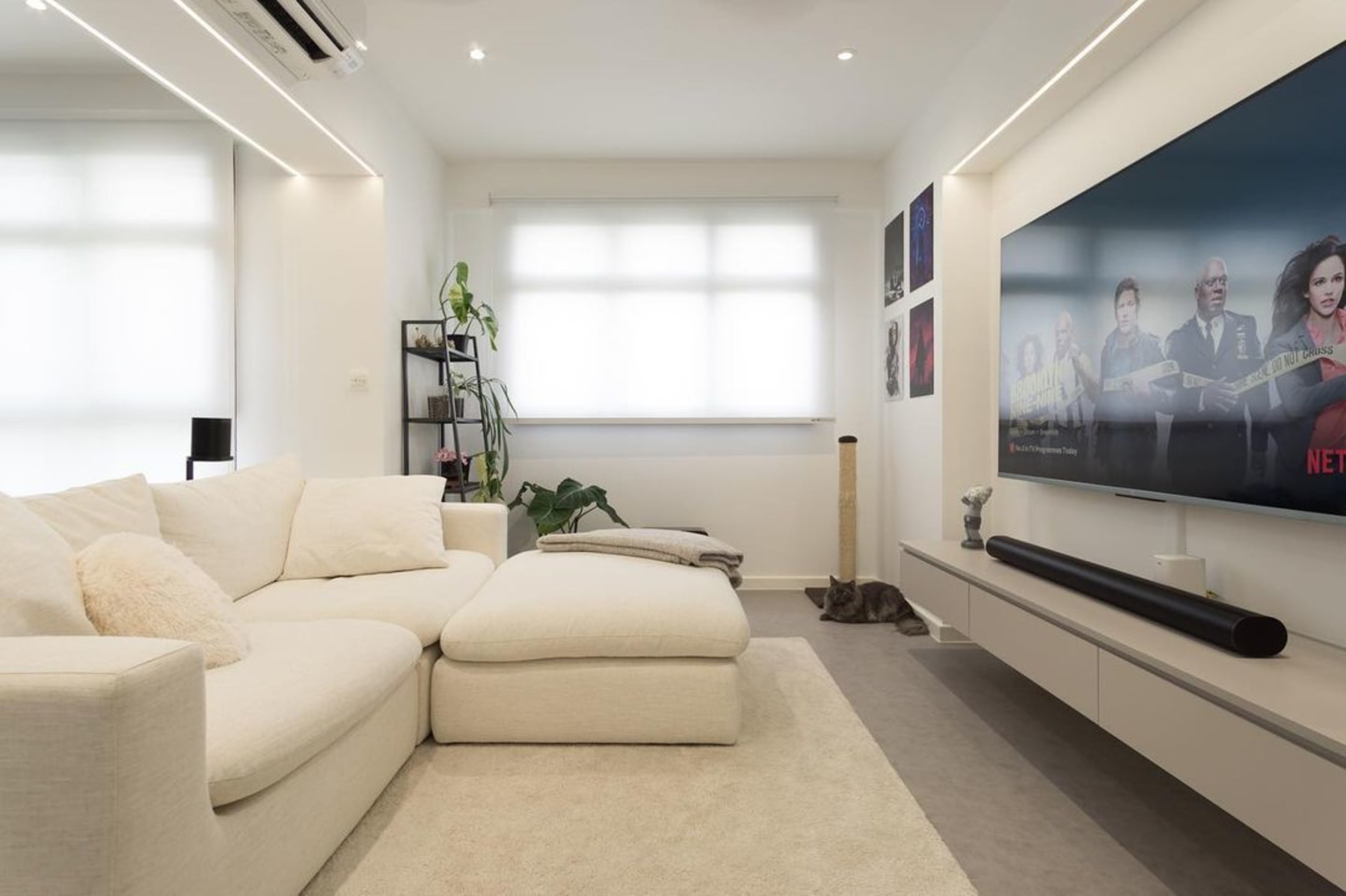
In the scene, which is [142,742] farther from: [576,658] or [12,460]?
[12,460]

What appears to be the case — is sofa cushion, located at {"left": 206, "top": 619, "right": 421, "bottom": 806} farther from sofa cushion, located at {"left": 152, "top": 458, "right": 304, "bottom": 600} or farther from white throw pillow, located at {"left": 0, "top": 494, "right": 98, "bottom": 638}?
sofa cushion, located at {"left": 152, "top": 458, "right": 304, "bottom": 600}

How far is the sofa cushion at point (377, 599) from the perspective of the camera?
201 cm

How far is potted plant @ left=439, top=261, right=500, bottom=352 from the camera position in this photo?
3.83 meters

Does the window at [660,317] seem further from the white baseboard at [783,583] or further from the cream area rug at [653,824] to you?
the cream area rug at [653,824]

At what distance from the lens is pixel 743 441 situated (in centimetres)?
446

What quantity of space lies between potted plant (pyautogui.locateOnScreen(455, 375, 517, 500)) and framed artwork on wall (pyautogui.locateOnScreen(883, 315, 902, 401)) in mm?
2456

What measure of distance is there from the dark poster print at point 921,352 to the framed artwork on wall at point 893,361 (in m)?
0.16

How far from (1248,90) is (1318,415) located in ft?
3.19

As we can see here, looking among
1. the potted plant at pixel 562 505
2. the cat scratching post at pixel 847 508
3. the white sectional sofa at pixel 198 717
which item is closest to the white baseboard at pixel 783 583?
the cat scratching post at pixel 847 508

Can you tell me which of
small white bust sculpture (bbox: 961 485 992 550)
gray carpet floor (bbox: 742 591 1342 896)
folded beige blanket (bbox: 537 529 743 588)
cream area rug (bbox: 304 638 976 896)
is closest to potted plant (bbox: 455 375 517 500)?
folded beige blanket (bbox: 537 529 743 588)

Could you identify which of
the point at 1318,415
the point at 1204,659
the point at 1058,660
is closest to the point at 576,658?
the point at 1058,660

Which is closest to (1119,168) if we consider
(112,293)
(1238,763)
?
(1238,763)

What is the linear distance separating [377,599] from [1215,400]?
2481 mm

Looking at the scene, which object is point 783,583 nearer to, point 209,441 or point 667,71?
point 667,71
